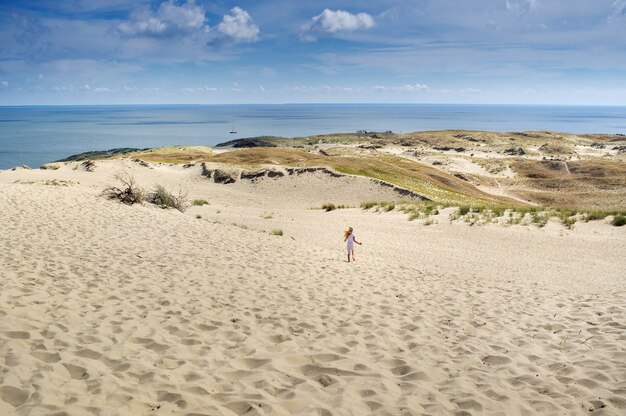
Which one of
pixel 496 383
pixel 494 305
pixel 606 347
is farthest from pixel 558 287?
pixel 496 383

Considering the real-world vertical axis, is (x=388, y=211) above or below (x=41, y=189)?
below

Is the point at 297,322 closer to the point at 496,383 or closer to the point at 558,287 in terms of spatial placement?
the point at 496,383

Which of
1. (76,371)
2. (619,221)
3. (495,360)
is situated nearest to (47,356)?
(76,371)

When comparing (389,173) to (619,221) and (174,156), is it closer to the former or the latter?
(619,221)

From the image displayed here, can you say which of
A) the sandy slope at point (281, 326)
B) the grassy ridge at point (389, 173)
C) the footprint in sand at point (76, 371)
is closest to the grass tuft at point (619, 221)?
the sandy slope at point (281, 326)

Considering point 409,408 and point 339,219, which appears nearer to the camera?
point 409,408

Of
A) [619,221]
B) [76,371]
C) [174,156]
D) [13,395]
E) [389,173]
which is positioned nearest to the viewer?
[13,395]

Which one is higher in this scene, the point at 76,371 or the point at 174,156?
the point at 174,156

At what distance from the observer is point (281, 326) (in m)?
8.12

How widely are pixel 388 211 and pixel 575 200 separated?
2628cm

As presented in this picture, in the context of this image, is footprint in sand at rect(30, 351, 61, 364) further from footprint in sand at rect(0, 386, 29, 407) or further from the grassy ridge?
the grassy ridge

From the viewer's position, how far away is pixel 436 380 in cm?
625

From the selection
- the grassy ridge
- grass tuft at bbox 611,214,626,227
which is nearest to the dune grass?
the grassy ridge

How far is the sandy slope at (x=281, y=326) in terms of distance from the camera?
5531mm
